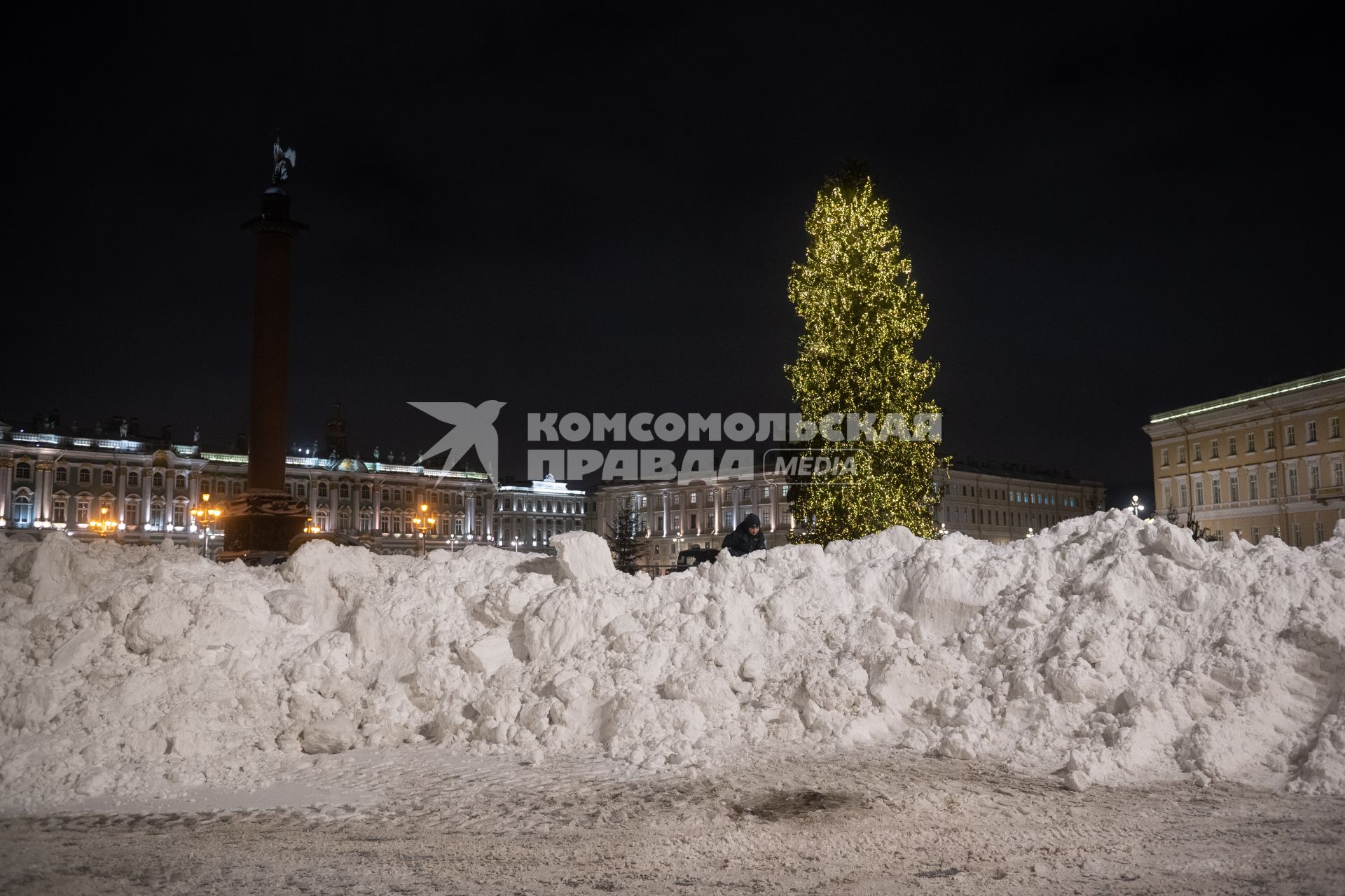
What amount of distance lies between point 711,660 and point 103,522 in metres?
81.9

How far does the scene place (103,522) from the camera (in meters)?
76.8

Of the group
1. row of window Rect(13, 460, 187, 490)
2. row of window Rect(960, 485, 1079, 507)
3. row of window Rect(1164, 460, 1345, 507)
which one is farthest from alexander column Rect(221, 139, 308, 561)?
row of window Rect(960, 485, 1079, 507)

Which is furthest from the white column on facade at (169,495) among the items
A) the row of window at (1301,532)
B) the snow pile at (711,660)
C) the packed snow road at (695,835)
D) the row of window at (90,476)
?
the packed snow road at (695,835)

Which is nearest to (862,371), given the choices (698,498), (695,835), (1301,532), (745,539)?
(745,539)

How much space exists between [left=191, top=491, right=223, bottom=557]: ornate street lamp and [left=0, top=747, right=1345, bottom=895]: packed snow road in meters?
18.2

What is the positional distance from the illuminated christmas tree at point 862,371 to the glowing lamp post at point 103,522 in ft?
236

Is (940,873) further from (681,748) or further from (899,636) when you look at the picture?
(899,636)

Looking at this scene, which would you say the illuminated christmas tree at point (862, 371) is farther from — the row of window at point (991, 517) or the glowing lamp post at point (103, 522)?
the glowing lamp post at point (103, 522)

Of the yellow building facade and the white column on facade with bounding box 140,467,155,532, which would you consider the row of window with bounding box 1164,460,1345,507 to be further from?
the white column on facade with bounding box 140,467,155,532

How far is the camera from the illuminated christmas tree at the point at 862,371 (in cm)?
2030

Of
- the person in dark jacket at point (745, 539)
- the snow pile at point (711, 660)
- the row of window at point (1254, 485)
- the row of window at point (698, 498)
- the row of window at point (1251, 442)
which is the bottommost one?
the snow pile at point (711, 660)

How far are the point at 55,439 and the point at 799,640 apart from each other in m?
85.2

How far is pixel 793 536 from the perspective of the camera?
70.3ft

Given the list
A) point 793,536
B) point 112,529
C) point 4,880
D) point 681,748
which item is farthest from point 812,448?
point 112,529
